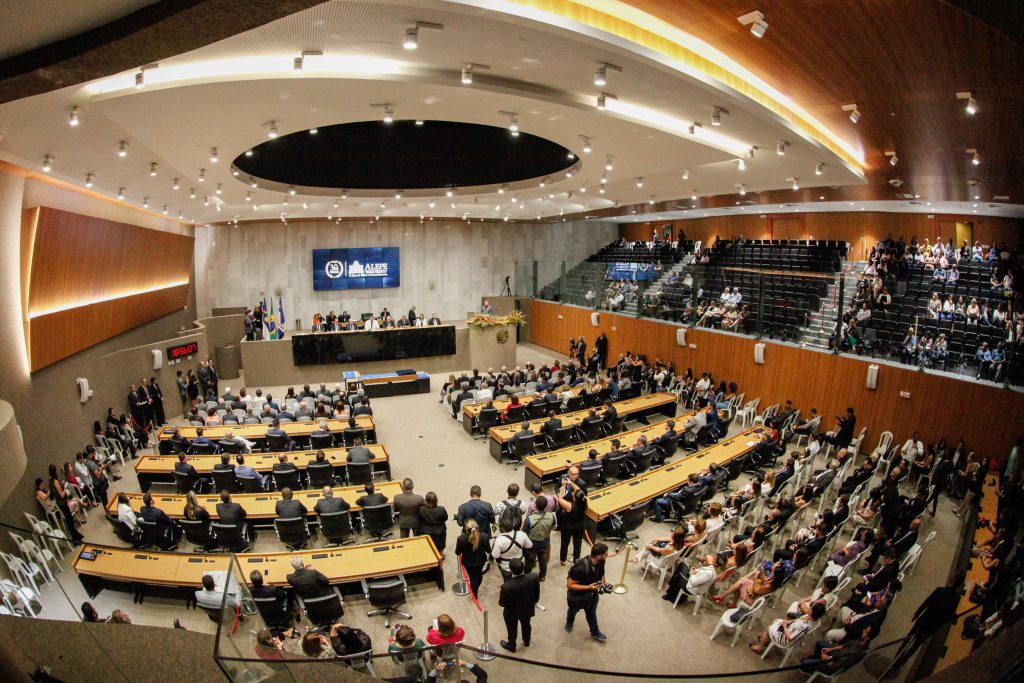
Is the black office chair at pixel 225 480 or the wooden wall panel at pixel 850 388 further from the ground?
the wooden wall panel at pixel 850 388

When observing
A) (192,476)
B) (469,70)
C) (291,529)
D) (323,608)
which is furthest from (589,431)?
(469,70)

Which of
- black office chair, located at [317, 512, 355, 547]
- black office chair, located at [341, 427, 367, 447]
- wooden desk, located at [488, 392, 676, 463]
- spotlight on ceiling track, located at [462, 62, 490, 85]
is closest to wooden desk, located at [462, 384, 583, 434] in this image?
wooden desk, located at [488, 392, 676, 463]

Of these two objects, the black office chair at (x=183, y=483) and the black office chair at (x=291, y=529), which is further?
the black office chair at (x=183, y=483)

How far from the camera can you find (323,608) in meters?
5.56

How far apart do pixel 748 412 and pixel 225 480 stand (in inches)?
450

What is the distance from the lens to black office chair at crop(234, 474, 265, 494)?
28.0 feet

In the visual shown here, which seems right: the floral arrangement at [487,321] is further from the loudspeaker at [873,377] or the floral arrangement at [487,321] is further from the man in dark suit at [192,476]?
the loudspeaker at [873,377]

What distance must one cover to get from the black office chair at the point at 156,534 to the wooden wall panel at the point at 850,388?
12795 mm

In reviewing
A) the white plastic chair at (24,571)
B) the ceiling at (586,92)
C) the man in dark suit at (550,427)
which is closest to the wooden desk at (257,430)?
the man in dark suit at (550,427)

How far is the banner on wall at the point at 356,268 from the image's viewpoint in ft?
71.6

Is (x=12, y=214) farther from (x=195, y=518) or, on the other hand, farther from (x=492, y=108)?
(x=492, y=108)

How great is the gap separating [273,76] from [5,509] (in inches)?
274

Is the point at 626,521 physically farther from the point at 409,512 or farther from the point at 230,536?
the point at 230,536

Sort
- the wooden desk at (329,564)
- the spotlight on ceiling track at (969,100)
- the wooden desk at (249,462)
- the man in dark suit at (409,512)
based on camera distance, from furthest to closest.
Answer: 1. the wooden desk at (249,462)
2. the man in dark suit at (409,512)
3. the spotlight on ceiling track at (969,100)
4. the wooden desk at (329,564)
